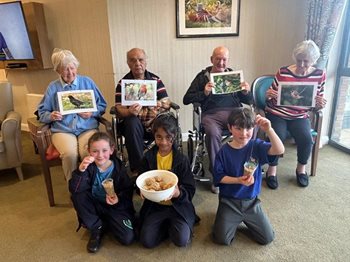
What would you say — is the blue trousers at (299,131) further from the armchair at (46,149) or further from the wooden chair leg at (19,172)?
the wooden chair leg at (19,172)

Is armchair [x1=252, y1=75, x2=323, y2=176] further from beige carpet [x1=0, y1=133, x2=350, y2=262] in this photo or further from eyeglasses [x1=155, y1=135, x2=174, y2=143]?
eyeglasses [x1=155, y1=135, x2=174, y2=143]

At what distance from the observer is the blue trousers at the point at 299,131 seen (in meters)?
2.29

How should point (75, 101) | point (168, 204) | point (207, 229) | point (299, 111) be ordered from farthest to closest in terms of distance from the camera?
point (299, 111) → point (75, 101) → point (207, 229) → point (168, 204)

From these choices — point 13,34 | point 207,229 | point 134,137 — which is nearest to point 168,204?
point 207,229

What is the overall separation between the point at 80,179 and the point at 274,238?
123cm

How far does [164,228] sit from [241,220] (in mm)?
471

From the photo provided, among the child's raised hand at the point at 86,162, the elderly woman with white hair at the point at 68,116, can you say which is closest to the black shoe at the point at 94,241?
the child's raised hand at the point at 86,162

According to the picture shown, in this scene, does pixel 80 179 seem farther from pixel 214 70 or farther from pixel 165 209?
pixel 214 70

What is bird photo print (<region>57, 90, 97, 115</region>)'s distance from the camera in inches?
82.0

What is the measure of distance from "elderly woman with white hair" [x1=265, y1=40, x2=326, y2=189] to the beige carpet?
0.17 meters

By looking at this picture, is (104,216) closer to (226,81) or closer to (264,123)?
(264,123)

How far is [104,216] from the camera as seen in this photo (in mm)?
1768

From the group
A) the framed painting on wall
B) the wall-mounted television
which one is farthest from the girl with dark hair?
the wall-mounted television

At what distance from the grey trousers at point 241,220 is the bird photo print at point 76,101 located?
1259 millimetres
